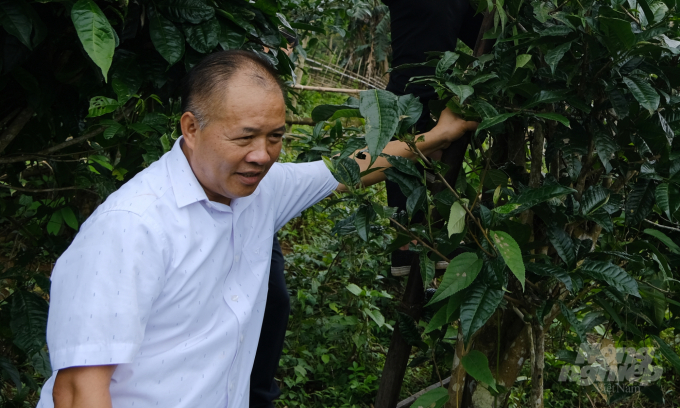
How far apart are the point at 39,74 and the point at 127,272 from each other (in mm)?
810

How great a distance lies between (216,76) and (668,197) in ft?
3.45

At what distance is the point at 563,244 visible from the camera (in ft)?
4.84

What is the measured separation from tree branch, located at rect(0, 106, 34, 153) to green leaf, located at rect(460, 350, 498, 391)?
1.39 m

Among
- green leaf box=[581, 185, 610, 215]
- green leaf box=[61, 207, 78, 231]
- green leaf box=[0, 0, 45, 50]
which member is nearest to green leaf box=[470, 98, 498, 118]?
green leaf box=[581, 185, 610, 215]

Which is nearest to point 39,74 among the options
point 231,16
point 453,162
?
point 231,16

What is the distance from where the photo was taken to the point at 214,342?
146 centimetres

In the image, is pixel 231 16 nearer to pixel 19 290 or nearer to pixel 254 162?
pixel 254 162

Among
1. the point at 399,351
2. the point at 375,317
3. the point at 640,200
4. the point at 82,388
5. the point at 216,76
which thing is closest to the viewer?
the point at 82,388

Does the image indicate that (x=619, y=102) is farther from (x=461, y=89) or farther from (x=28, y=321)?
(x=28, y=321)

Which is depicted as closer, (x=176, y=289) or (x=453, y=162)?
(x=176, y=289)

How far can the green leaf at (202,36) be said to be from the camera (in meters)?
1.61

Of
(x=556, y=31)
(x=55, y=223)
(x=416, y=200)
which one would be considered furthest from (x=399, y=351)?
(x=55, y=223)

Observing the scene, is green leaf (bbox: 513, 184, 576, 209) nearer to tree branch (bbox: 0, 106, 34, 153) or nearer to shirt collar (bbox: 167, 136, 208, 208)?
shirt collar (bbox: 167, 136, 208, 208)

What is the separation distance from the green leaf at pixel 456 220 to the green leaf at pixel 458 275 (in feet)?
0.21
